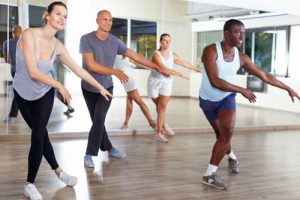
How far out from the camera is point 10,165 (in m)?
3.94

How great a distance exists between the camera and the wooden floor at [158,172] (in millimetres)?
3191

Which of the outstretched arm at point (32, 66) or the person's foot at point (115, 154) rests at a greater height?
the outstretched arm at point (32, 66)

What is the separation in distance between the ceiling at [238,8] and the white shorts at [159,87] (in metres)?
1.48

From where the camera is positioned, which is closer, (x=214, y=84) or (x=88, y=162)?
(x=214, y=84)

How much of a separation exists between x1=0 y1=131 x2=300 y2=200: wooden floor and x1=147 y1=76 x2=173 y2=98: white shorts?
0.63 meters

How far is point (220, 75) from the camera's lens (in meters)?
3.36

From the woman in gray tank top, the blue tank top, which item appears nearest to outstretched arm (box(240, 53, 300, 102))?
the blue tank top

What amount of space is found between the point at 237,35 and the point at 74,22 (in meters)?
2.89

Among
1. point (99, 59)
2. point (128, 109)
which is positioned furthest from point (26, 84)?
point (128, 109)

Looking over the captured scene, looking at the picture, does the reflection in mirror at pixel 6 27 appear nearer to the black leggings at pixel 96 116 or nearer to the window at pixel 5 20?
the window at pixel 5 20

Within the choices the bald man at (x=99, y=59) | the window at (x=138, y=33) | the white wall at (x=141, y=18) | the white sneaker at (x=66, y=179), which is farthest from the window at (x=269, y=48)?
the white sneaker at (x=66, y=179)

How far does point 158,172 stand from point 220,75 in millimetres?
1094

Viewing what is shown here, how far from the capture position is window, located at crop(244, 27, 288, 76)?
25.5 ft

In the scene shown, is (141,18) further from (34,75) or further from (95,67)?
(34,75)
